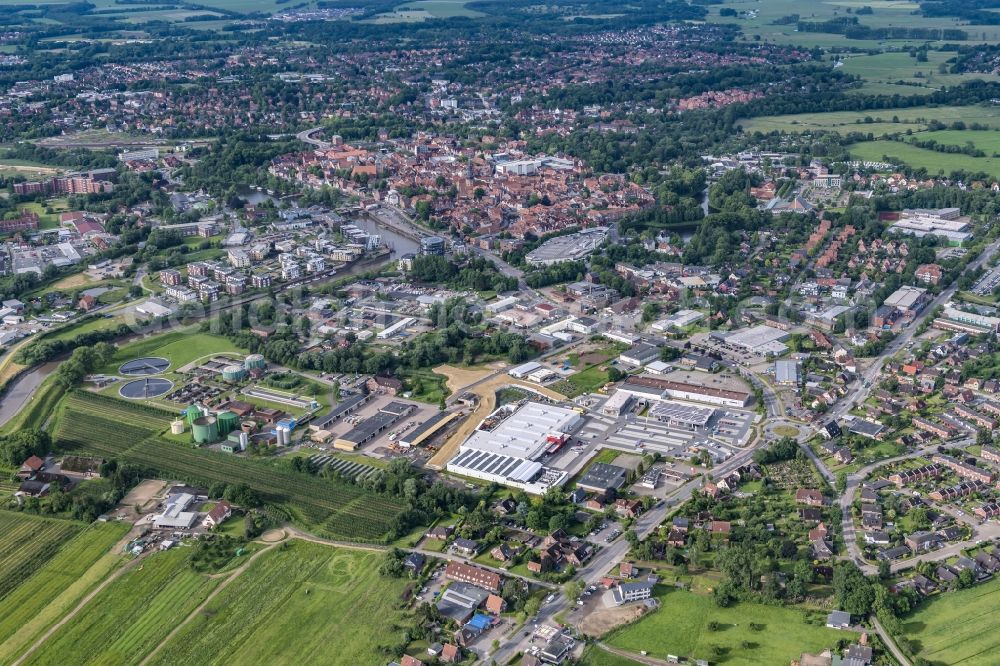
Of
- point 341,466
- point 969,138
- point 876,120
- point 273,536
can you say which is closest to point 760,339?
point 341,466

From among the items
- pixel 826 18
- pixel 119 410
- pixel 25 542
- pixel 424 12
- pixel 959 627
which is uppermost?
pixel 424 12

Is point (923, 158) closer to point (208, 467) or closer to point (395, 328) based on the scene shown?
point (395, 328)

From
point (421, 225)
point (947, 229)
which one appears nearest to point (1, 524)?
point (421, 225)

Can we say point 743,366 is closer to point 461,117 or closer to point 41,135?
point 461,117

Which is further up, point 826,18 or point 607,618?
point 826,18

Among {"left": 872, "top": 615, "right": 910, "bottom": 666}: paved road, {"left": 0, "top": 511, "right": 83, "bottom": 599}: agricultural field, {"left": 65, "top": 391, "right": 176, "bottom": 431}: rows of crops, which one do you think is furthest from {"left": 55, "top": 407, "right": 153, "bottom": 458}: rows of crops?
{"left": 872, "top": 615, "right": 910, "bottom": 666}: paved road

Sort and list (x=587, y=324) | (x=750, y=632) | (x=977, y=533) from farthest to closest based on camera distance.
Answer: (x=587, y=324)
(x=977, y=533)
(x=750, y=632)

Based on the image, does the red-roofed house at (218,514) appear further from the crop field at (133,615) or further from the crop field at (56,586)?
the crop field at (56,586)

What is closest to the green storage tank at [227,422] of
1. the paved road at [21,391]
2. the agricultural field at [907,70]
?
the paved road at [21,391]

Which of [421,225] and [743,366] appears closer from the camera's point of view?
[743,366]
